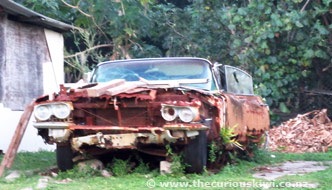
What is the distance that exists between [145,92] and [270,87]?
316 inches

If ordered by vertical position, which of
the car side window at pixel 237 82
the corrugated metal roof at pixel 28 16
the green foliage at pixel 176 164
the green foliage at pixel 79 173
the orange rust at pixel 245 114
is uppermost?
the corrugated metal roof at pixel 28 16

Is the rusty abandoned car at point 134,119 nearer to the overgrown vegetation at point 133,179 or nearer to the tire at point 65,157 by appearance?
the tire at point 65,157

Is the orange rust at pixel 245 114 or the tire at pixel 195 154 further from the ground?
the orange rust at pixel 245 114

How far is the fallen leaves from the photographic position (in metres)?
11.7

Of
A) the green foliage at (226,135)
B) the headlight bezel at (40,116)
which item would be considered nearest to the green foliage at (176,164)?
the green foliage at (226,135)

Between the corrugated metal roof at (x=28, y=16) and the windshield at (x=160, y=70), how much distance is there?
2909mm

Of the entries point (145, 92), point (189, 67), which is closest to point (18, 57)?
point (189, 67)

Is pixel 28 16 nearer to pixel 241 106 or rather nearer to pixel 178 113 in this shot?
pixel 241 106

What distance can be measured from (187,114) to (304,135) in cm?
684

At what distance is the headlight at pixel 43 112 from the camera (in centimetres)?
623

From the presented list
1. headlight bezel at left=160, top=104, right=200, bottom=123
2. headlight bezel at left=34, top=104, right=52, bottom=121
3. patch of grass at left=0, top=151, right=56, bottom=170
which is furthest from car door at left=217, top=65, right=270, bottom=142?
patch of grass at left=0, top=151, right=56, bottom=170

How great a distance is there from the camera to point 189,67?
7.59 m

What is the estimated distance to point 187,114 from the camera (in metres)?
5.97

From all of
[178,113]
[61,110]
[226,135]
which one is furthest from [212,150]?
[61,110]
